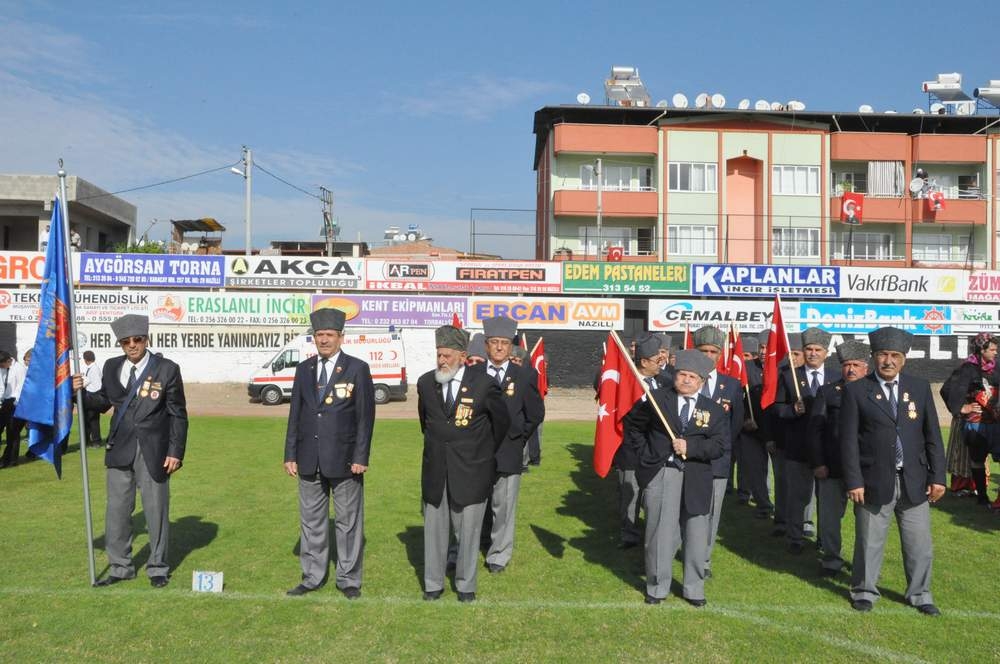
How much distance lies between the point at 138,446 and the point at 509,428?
3089mm

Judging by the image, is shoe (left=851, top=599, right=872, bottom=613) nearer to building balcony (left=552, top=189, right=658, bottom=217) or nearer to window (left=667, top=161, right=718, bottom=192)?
building balcony (left=552, top=189, right=658, bottom=217)

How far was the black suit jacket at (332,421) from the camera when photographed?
6297 mm

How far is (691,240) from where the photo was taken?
3991 cm

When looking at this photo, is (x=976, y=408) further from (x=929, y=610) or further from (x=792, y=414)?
(x=929, y=610)

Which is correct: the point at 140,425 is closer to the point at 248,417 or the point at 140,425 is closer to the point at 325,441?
the point at 325,441

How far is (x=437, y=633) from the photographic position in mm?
5516

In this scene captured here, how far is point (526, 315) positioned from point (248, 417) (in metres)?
10.8

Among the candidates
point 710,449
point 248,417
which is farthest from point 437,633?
point 248,417

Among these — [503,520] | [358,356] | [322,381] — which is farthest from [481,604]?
[358,356]

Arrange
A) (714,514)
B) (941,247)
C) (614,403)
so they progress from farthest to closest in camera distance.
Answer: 1. (941,247)
2. (714,514)
3. (614,403)

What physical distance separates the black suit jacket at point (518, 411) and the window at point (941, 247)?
39794 millimetres

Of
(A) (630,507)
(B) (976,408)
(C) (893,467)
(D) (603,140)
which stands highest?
(D) (603,140)

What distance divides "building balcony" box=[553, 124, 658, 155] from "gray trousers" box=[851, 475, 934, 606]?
35.8 meters

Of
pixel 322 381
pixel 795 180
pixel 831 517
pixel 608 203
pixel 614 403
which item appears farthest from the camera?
pixel 795 180
